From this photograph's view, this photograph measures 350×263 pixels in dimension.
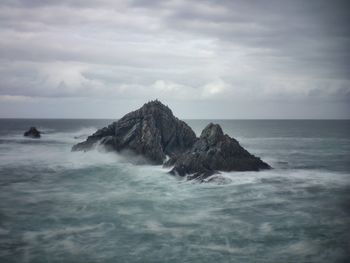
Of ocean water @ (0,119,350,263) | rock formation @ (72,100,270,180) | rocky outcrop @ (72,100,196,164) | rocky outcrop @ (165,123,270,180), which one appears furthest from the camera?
rocky outcrop @ (72,100,196,164)

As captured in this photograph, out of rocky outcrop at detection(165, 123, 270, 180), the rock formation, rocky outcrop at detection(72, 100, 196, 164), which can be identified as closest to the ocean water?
rocky outcrop at detection(165, 123, 270, 180)

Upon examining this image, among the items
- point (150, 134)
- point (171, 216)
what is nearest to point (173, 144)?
point (150, 134)

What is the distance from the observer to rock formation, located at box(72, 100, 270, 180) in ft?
125

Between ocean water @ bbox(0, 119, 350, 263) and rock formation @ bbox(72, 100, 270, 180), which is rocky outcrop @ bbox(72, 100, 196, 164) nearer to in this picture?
rock formation @ bbox(72, 100, 270, 180)

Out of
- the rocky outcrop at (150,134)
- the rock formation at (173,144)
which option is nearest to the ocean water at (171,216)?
the rock formation at (173,144)

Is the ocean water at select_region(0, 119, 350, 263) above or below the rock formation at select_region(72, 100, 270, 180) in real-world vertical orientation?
below

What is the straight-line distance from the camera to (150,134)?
45.9m

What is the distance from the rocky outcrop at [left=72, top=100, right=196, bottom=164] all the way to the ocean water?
4.61m

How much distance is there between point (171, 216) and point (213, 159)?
13787 mm

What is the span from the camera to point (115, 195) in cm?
3138

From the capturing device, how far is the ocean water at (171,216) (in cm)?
1917

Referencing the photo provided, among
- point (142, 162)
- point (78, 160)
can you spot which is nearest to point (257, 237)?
point (142, 162)

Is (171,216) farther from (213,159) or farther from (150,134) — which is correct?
(150,134)

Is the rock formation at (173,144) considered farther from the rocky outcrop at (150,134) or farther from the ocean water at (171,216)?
the ocean water at (171,216)
